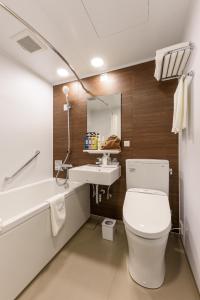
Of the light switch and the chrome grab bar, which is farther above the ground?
the light switch

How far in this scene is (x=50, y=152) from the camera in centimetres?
256

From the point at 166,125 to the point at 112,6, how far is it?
1288 millimetres

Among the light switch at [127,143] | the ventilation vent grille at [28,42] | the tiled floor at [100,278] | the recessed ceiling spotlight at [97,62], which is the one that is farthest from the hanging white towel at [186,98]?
the ventilation vent grille at [28,42]

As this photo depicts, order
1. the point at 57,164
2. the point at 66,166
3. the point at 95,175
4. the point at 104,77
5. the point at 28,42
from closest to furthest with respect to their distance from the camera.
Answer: the point at 28,42 < the point at 95,175 < the point at 104,77 < the point at 66,166 < the point at 57,164

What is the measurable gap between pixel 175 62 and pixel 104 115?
1.07 m

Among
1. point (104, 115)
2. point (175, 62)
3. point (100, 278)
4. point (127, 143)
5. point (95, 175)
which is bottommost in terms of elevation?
point (100, 278)

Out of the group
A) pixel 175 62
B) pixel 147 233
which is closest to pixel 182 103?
pixel 175 62

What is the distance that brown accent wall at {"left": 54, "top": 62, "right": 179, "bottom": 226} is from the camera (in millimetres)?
1847

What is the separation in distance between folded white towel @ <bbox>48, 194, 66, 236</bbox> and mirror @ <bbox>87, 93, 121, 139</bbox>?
108 cm

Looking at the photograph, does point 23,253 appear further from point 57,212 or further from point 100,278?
point 100,278

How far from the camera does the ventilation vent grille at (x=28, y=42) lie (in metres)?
1.50

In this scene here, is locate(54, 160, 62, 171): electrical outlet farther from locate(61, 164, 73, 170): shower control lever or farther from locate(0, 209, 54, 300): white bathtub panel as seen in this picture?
locate(0, 209, 54, 300): white bathtub panel

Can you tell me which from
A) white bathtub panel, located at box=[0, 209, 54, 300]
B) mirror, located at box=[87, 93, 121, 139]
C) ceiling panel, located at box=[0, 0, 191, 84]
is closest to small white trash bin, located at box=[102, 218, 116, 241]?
white bathtub panel, located at box=[0, 209, 54, 300]

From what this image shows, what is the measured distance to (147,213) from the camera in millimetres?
1292
